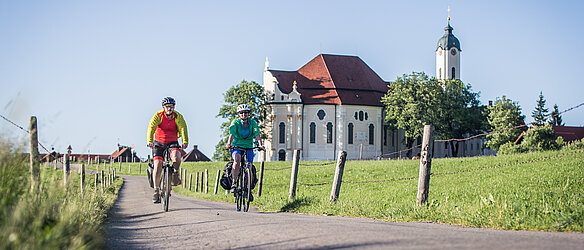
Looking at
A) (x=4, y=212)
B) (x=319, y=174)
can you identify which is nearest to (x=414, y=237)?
(x=4, y=212)

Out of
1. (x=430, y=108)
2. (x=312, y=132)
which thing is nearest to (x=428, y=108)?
(x=430, y=108)

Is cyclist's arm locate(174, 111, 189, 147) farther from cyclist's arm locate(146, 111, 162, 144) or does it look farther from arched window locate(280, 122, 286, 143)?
arched window locate(280, 122, 286, 143)

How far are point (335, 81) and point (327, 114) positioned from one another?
16.5 ft

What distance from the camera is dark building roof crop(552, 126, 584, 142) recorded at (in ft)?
217

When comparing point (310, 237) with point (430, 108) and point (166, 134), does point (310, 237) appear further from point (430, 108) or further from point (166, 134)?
point (430, 108)

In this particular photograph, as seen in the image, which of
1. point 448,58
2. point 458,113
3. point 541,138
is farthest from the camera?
point 448,58

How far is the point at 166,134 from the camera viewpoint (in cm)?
1169

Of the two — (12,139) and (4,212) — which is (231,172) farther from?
(4,212)

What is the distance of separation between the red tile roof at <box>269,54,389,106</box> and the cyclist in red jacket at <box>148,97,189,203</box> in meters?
66.5

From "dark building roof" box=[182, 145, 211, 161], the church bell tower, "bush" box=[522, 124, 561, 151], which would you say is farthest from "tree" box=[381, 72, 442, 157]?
"dark building roof" box=[182, 145, 211, 161]

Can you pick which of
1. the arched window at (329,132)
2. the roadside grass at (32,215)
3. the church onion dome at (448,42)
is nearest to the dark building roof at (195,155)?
the arched window at (329,132)

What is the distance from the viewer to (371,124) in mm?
80000

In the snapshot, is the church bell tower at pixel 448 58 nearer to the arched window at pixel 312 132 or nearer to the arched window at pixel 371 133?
the arched window at pixel 371 133

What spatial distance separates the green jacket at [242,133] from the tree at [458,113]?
205 feet
